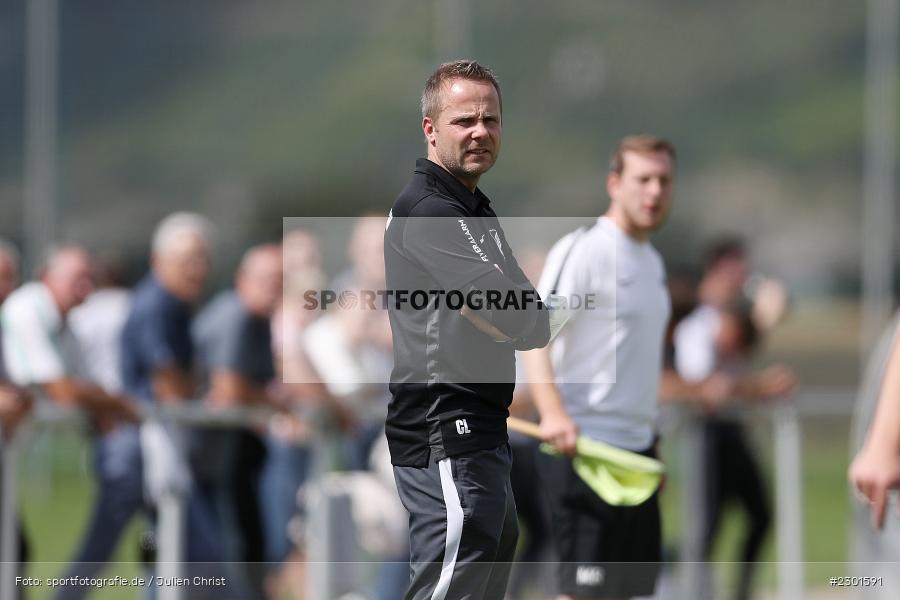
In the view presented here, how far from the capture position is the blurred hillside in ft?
46.5

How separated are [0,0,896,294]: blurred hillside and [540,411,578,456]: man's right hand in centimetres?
911

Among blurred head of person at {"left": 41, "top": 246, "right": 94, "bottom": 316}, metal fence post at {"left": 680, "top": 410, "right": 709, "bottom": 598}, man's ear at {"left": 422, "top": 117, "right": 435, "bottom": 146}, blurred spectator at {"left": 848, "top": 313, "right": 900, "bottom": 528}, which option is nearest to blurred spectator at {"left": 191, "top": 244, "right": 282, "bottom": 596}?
blurred head of person at {"left": 41, "top": 246, "right": 94, "bottom": 316}

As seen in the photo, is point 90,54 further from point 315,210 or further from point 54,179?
point 315,210

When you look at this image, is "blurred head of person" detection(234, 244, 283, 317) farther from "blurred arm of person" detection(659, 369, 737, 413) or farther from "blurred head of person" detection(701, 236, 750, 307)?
"blurred head of person" detection(701, 236, 750, 307)

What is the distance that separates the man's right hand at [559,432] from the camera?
4922mm

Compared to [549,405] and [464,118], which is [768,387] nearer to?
[549,405]

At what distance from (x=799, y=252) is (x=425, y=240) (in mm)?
13036

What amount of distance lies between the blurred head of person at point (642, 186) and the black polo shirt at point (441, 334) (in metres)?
1.35

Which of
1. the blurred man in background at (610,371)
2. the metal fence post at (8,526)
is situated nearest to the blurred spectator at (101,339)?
Result: the metal fence post at (8,526)

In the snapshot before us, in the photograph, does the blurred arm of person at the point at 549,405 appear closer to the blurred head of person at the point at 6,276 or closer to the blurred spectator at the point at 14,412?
the blurred spectator at the point at 14,412

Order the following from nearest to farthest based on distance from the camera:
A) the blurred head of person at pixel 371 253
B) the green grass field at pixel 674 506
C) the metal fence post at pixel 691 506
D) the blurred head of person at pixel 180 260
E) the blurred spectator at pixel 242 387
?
1. the blurred head of person at pixel 180 260
2. the blurred spectator at pixel 242 387
3. the blurred head of person at pixel 371 253
4. the metal fence post at pixel 691 506
5. the green grass field at pixel 674 506

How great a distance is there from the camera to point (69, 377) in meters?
6.67

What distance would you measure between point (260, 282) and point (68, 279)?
42.7 inches

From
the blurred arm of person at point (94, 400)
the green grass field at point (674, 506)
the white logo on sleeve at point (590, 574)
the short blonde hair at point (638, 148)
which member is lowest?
the green grass field at point (674, 506)
